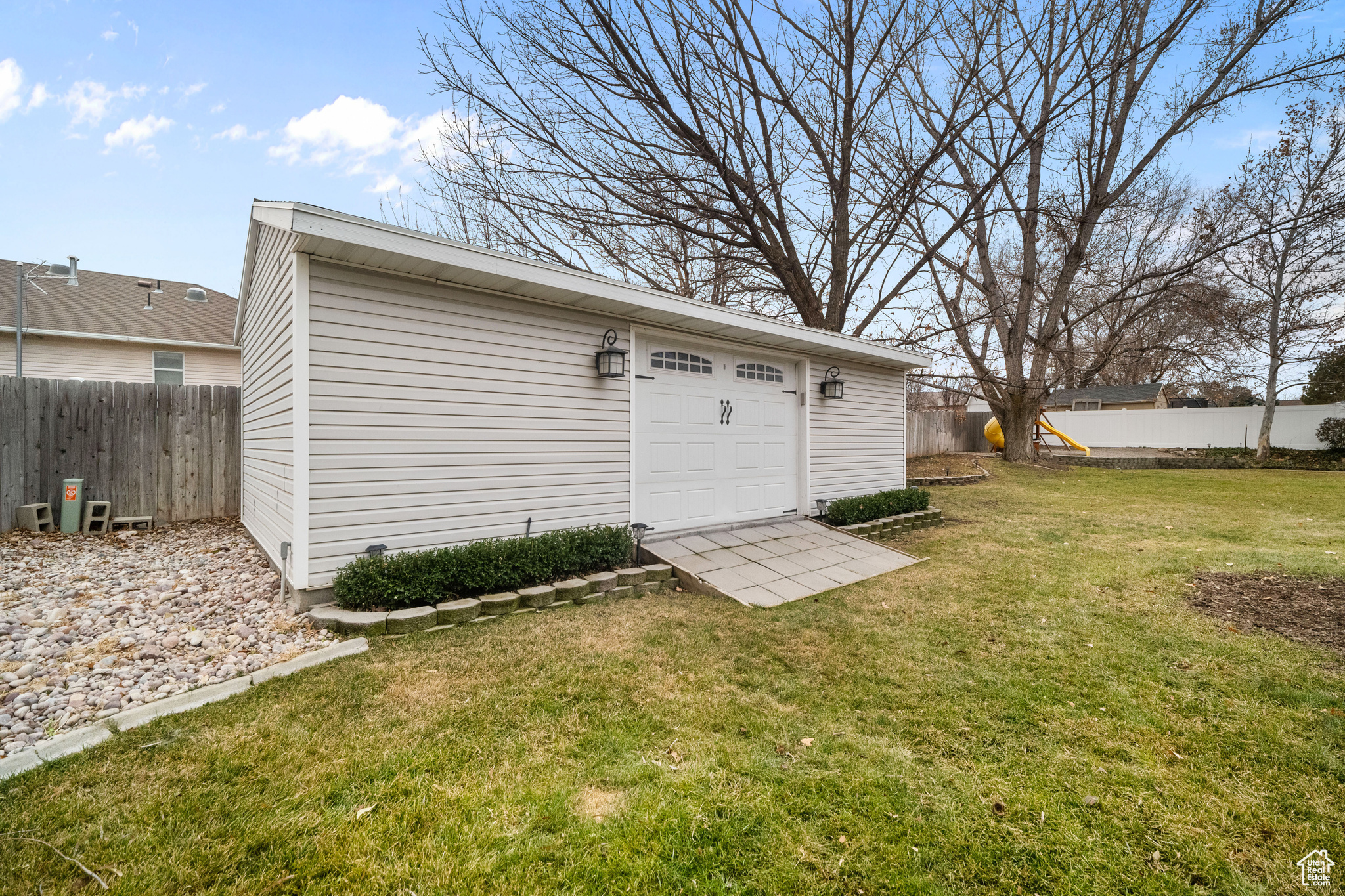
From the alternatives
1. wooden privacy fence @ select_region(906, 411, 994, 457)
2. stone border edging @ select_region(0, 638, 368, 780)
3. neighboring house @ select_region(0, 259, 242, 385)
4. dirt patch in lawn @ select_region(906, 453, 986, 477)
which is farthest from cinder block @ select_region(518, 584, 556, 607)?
wooden privacy fence @ select_region(906, 411, 994, 457)

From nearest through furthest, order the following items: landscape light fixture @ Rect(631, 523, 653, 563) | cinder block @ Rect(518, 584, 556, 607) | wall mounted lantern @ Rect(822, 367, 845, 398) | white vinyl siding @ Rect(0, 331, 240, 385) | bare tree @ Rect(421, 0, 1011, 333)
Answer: cinder block @ Rect(518, 584, 556, 607) → landscape light fixture @ Rect(631, 523, 653, 563) → wall mounted lantern @ Rect(822, 367, 845, 398) → bare tree @ Rect(421, 0, 1011, 333) → white vinyl siding @ Rect(0, 331, 240, 385)

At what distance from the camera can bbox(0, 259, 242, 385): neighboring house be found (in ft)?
33.3

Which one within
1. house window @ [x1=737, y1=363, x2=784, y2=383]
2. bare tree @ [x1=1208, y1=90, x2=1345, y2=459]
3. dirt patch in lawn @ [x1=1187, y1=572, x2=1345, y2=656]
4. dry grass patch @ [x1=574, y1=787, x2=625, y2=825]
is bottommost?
dry grass patch @ [x1=574, y1=787, x2=625, y2=825]

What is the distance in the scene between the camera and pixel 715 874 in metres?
1.64

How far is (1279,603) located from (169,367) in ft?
55.8

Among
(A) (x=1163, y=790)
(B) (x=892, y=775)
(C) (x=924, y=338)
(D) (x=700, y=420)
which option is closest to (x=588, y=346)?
(D) (x=700, y=420)

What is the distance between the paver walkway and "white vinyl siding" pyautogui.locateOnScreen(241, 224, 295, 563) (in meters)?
3.06

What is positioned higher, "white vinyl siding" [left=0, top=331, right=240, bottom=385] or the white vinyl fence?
"white vinyl siding" [left=0, top=331, right=240, bottom=385]

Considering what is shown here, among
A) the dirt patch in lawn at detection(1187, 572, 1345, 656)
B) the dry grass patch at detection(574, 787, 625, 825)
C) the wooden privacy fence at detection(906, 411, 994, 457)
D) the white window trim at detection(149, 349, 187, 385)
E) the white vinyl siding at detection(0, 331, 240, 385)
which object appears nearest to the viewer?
the dry grass patch at detection(574, 787, 625, 825)

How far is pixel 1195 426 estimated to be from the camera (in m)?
18.7

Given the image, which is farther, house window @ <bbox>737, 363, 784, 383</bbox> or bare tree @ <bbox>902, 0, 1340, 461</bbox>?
bare tree @ <bbox>902, 0, 1340, 461</bbox>

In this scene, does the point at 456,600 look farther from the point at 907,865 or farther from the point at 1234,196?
the point at 1234,196

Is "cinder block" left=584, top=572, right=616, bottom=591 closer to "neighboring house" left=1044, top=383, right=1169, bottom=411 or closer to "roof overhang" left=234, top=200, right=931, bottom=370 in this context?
"roof overhang" left=234, top=200, right=931, bottom=370

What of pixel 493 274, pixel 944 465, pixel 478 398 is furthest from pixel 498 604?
pixel 944 465
